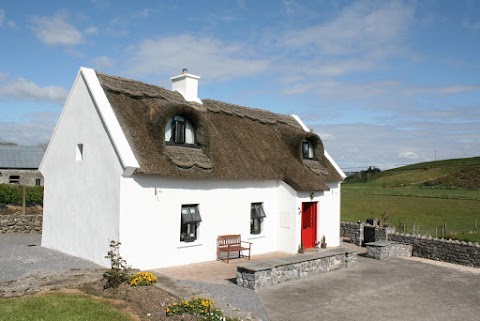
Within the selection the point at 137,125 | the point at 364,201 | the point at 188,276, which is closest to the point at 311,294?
the point at 188,276

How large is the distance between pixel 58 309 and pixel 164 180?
601 cm

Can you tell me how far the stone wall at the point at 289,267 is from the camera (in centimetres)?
1224

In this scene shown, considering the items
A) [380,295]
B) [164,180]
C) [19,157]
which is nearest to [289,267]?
[380,295]

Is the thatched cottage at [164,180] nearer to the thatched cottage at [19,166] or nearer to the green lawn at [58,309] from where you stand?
the green lawn at [58,309]

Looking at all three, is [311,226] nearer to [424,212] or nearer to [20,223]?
[20,223]

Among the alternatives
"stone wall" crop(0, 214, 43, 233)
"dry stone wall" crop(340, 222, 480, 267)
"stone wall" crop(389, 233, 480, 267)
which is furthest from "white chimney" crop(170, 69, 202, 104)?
"stone wall" crop(389, 233, 480, 267)

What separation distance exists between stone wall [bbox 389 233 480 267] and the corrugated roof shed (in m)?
32.0

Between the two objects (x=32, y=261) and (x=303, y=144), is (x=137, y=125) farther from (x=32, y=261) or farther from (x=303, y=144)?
(x=303, y=144)

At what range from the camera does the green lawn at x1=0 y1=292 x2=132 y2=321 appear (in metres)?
8.30

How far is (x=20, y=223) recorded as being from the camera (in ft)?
69.3

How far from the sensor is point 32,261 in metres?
13.9

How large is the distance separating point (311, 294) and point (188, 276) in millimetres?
3860

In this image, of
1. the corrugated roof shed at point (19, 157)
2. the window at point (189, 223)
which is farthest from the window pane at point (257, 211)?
the corrugated roof shed at point (19, 157)

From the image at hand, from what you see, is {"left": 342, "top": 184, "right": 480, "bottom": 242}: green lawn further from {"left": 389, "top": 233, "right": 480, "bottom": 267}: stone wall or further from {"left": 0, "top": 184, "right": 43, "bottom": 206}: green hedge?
{"left": 0, "top": 184, "right": 43, "bottom": 206}: green hedge
